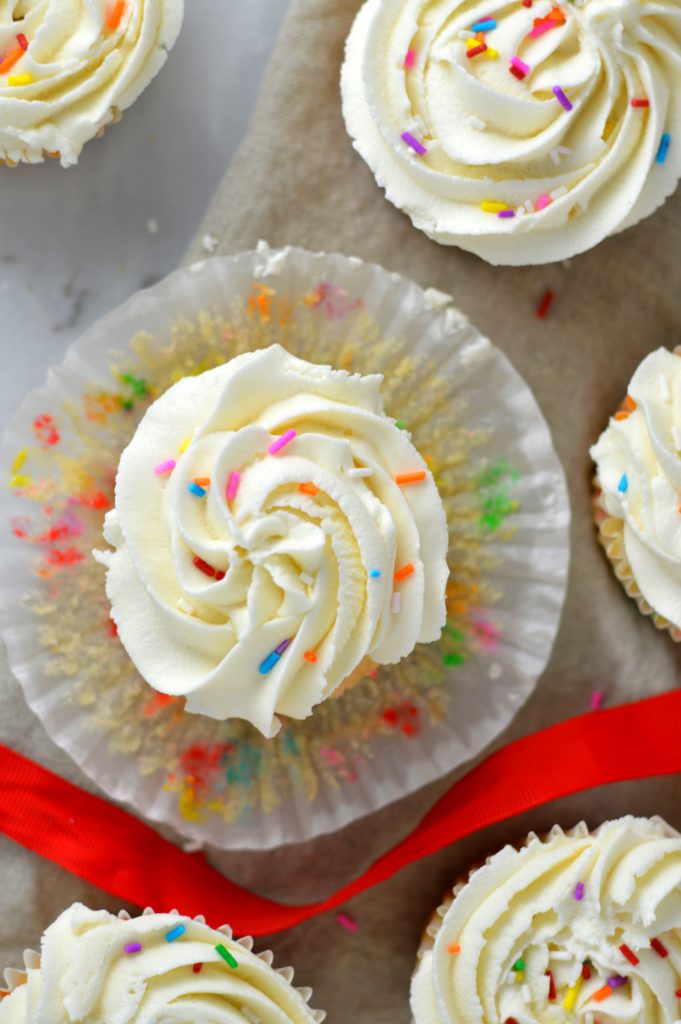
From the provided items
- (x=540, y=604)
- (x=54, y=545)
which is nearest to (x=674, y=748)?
(x=540, y=604)

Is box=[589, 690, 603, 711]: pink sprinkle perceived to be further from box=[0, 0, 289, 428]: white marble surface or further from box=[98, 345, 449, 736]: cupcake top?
box=[0, 0, 289, 428]: white marble surface

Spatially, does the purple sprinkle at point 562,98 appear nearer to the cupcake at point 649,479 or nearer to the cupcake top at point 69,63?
the cupcake at point 649,479

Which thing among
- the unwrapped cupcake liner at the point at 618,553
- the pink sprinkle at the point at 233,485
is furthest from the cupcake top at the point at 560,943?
the pink sprinkle at the point at 233,485

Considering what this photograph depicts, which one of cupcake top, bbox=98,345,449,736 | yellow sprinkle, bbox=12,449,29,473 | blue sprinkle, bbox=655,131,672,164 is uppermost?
blue sprinkle, bbox=655,131,672,164

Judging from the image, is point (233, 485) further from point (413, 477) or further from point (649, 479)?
point (649, 479)

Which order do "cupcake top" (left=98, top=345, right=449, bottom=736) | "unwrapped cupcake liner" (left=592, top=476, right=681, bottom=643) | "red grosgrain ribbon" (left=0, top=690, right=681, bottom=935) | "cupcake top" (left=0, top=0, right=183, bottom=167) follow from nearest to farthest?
"cupcake top" (left=98, top=345, right=449, bottom=736) → "cupcake top" (left=0, top=0, right=183, bottom=167) → "red grosgrain ribbon" (left=0, top=690, right=681, bottom=935) → "unwrapped cupcake liner" (left=592, top=476, right=681, bottom=643)

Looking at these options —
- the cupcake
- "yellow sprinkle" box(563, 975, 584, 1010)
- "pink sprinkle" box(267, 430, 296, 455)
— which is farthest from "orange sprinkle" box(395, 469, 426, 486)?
"yellow sprinkle" box(563, 975, 584, 1010)
